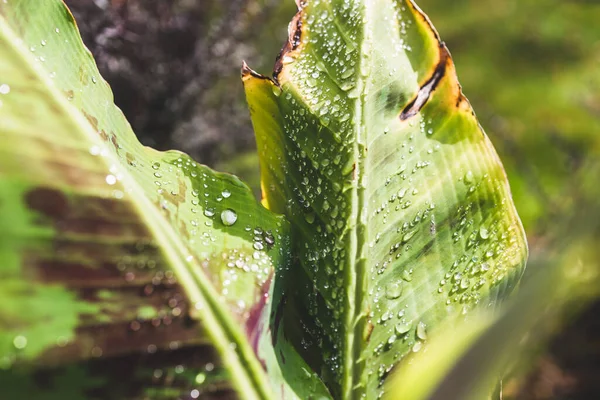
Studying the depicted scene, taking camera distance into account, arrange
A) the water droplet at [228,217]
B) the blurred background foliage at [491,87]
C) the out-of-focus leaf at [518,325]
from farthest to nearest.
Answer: the blurred background foliage at [491,87], the water droplet at [228,217], the out-of-focus leaf at [518,325]

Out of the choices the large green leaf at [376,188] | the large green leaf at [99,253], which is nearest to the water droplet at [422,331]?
the large green leaf at [376,188]

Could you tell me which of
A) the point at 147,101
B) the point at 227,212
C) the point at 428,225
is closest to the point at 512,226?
the point at 428,225

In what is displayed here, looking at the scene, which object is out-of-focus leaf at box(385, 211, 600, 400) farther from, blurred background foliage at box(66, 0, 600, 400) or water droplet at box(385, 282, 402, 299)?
water droplet at box(385, 282, 402, 299)

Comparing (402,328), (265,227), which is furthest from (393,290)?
(265,227)

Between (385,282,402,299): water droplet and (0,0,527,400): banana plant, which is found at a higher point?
(0,0,527,400): banana plant

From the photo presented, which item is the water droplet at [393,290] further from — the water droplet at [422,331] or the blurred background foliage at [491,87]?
the blurred background foliage at [491,87]

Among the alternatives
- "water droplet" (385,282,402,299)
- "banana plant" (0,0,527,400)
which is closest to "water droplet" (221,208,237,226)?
"banana plant" (0,0,527,400)

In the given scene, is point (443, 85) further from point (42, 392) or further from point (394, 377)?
point (42, 392)
